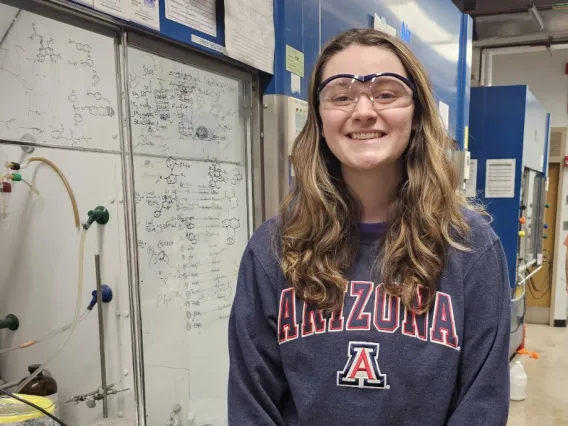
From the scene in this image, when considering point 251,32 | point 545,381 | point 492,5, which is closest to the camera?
point 251,32

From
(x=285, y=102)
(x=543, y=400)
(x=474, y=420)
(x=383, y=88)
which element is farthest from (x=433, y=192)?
(x=543, y=400)

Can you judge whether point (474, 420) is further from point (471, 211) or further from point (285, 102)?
point (285, 102)

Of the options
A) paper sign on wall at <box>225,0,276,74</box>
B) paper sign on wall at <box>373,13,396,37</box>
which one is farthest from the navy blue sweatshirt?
paper sign on wall at <box>373,13,396,37</box>

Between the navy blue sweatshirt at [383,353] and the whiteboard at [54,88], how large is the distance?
45.6 inches

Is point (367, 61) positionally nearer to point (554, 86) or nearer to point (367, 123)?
point (367, 123)

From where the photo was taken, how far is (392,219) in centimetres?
110

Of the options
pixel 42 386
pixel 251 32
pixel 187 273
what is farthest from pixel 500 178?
pixel 42 386

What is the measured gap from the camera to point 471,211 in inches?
43.0

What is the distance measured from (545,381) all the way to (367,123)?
4.13m

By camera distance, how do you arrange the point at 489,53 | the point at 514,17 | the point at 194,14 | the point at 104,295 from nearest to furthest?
the point at 194,14 < the point at 104,295 < the point at 514,17 < the point at 489,53

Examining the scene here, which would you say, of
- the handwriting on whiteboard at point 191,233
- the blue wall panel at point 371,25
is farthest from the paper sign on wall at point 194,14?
the handwriting on whiteboard at point 191,233

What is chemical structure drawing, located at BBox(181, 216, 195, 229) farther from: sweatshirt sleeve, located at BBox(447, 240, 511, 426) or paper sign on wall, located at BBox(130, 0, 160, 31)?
sweatshirt sleeve, located at BBox(447, 240, 511, 426)

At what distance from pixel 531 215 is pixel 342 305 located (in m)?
4.06

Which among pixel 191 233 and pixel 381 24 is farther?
pixel 381 24
